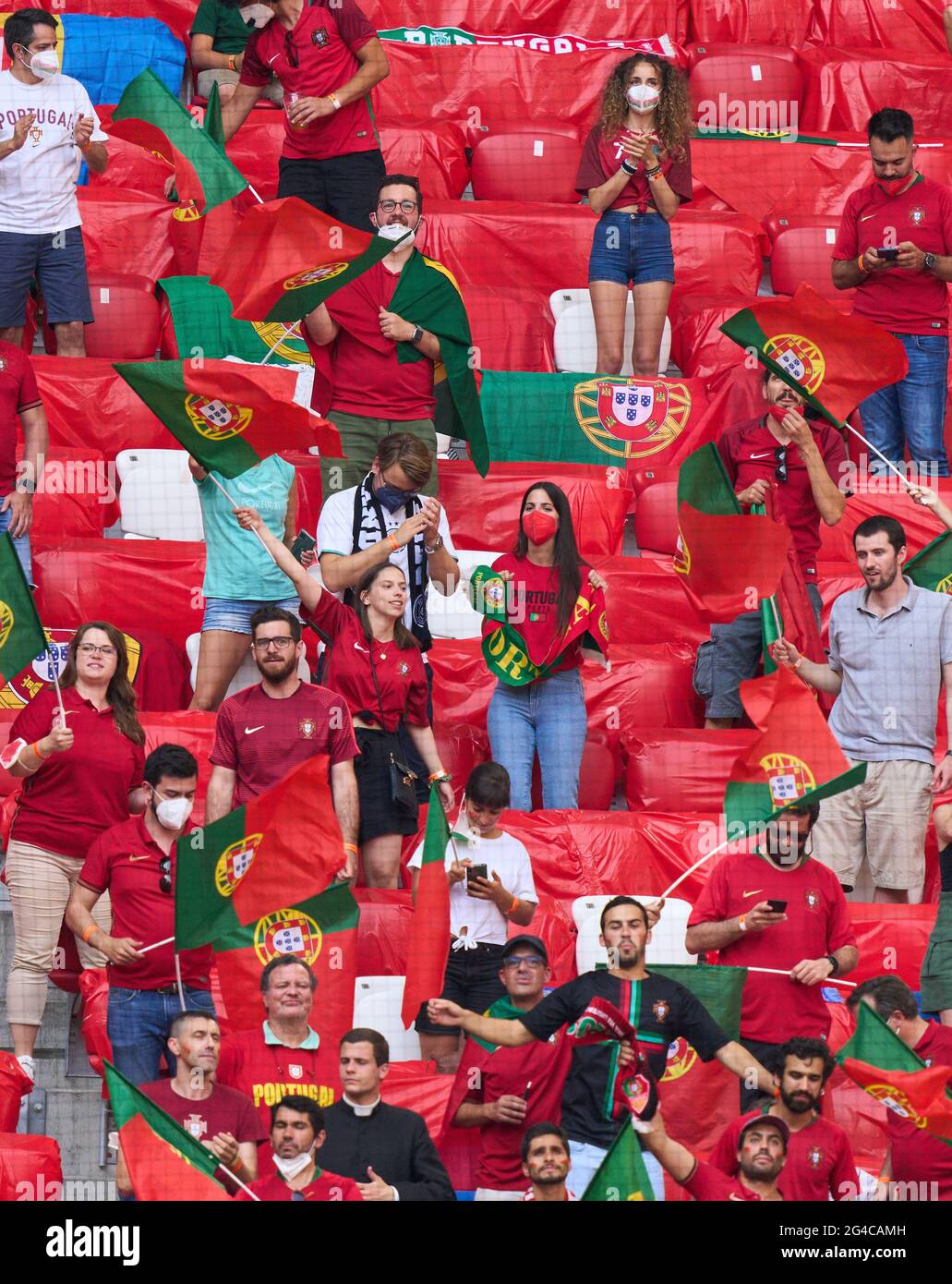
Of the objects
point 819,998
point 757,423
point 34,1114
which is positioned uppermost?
point 757,423

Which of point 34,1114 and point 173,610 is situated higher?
point 173,610

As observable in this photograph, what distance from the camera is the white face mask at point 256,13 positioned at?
1013cm

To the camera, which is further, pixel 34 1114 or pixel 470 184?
pixel 470 184

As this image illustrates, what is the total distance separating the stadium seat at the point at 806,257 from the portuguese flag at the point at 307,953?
4.90 meters

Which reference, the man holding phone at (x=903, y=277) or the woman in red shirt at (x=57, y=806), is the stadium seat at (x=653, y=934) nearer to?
the woman in red shirt at (x=57, y=806)

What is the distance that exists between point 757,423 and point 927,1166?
291 centimetres

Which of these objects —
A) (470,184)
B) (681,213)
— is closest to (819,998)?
(681,213)

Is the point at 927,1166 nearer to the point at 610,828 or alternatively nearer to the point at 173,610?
the point at 610,828

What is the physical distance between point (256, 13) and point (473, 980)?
16.5ft

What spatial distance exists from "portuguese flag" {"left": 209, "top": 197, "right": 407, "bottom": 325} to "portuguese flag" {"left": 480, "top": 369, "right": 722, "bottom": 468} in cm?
180

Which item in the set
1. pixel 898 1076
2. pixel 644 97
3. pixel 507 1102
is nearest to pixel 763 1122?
pixel 898 1076

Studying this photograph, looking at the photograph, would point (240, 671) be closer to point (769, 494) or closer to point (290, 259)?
point (290, 259)

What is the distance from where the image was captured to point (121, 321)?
32.1 ft

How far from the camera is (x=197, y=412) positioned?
7.28 meters
